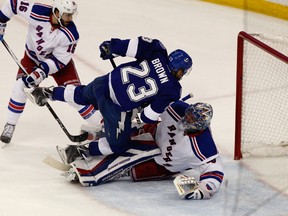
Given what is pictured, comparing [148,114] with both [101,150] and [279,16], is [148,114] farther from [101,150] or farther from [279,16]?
[279,16]

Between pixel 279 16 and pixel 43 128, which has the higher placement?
pixel 279 16

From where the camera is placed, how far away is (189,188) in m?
4.34

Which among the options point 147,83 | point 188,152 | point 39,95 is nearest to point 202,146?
point 188,152

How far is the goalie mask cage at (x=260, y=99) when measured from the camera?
16.2 ft

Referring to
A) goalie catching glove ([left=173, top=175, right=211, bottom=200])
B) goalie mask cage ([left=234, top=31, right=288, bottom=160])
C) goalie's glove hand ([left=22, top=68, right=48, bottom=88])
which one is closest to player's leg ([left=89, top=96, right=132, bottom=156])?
goalie catching glove ([left=173, top=175, right=211, bottom=200])

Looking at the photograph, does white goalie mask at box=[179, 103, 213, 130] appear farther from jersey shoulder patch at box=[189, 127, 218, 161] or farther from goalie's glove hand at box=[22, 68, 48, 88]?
goalie's glove hand at box=[22, 68, 48, 88]

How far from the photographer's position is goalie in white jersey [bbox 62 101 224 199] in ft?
14.6

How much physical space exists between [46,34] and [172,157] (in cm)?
107

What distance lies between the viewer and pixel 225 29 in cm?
735

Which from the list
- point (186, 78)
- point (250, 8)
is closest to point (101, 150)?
point (186, 78)

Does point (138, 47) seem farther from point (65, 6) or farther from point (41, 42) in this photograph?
point (41, 42)

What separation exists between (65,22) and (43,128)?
0.75 metres

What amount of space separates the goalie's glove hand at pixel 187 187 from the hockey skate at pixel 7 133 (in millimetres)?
1183

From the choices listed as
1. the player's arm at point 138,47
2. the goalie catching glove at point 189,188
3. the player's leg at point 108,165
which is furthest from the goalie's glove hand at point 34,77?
the goalie catching glove at point 189,188
